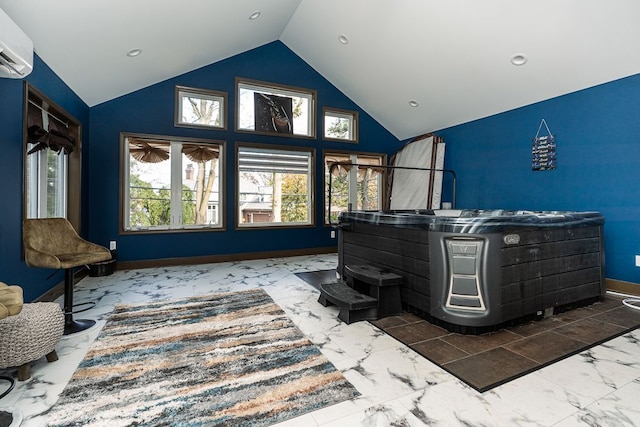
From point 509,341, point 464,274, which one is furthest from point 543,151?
point 509,341

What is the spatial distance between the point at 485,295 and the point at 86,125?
502cm

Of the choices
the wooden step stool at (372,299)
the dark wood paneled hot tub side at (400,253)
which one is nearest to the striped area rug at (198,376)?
the wooden step stool at (372,299)

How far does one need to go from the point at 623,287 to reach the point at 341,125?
4.63 metres

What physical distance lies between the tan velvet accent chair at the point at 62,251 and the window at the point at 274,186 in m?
2.56

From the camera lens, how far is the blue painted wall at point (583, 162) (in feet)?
10.2

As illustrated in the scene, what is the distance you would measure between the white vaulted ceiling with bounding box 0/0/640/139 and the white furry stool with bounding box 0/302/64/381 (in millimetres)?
2113

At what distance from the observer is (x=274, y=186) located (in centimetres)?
527

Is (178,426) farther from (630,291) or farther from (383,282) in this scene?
(630,291)

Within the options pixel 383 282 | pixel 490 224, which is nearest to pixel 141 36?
pixel 383 282

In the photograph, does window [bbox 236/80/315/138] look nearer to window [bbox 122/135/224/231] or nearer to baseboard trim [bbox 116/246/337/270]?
window [bbox 122/135/224/231]

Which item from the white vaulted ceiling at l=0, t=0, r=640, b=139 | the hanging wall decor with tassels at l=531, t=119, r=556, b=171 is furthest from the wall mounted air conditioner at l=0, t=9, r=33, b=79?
the hanging wall decor with tassels at l=531, t=119, r=556, b=171

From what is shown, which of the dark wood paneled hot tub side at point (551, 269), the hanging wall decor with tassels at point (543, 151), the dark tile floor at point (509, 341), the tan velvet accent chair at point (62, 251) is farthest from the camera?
the hanging wall decor with tassels at point (543, 151)

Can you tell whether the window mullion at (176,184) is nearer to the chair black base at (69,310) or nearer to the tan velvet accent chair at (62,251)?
the tan velvet accent chair at (62,251)

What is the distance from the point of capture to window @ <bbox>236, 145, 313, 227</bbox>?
5.04 metres
